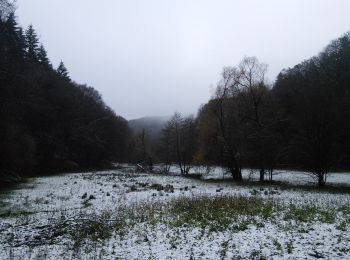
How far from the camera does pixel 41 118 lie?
64875 mm

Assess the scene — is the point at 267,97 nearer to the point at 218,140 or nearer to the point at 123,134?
the point at 218,140

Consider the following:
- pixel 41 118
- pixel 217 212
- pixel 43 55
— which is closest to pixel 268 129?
pixel 217 212

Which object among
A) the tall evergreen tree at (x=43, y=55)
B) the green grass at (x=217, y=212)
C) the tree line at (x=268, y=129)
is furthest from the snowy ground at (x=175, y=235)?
the tall evergreen tree at (x=43, y=55)

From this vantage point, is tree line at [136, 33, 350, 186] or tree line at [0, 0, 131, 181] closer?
tree line at [0, 0, 131, 181]

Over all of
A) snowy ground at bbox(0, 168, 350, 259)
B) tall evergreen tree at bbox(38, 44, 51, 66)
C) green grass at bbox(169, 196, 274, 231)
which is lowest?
snowy ground at bbox(0, 168, 350, 259)

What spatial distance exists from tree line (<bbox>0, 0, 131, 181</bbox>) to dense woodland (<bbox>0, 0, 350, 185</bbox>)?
125 mm

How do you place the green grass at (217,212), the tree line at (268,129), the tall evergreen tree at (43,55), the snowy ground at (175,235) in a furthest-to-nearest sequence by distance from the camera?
the tall evergreen tree at (43,55)
the tree line at (268,129)
the green grass at (217,212)
the snowy ground at (175,235)

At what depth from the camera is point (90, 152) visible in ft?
272

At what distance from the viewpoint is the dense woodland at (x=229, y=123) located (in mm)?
30247

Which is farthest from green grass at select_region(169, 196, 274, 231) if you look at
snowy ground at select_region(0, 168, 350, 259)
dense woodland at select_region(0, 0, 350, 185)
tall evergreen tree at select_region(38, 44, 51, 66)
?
tall evergreen tree at select_region(38, 44, 51, 66)

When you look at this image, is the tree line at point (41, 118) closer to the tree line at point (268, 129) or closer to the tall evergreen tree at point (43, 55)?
the tall evergreen tree at point (43, 55)

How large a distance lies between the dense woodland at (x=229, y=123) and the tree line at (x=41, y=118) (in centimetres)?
13

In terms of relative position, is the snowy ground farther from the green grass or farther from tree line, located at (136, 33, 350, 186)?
tree line, located at (136, 33, 350, 186)

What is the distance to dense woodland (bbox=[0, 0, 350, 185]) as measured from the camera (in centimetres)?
3025
